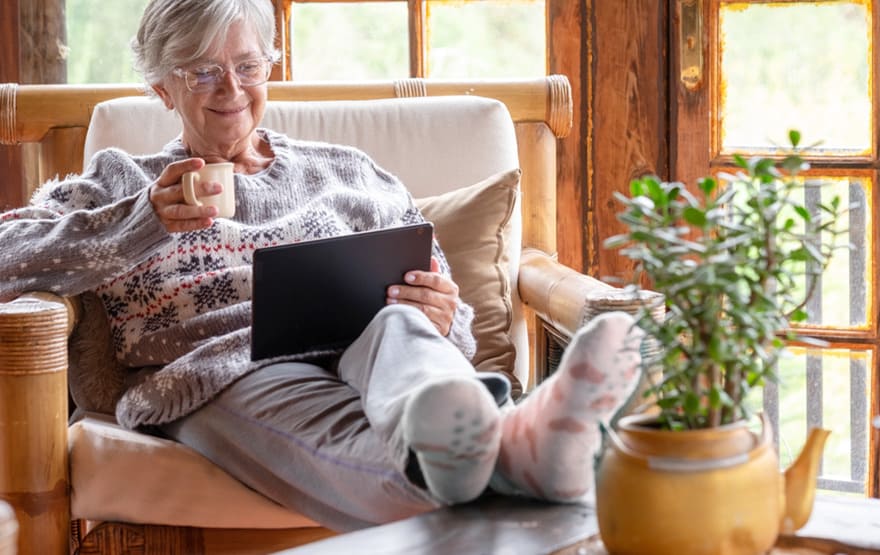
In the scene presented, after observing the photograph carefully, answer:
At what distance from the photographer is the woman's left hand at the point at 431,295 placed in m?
1.59

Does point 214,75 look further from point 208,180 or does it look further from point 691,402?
point 691,402

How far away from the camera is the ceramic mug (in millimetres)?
1525

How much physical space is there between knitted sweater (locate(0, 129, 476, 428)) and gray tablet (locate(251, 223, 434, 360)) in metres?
0.07

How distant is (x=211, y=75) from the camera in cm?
179

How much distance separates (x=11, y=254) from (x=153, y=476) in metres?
0.40

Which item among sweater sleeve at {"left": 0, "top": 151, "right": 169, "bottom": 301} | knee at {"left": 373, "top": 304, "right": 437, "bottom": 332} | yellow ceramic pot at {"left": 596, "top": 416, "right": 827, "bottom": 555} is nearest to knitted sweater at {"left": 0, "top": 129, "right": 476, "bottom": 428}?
sweater sleeve at {"left": 0, "top": 151, "right": 169, "bottom": 301}

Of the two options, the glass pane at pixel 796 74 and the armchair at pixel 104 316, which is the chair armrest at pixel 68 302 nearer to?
the armchair at pixel 104 316

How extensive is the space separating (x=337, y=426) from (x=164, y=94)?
76 cm

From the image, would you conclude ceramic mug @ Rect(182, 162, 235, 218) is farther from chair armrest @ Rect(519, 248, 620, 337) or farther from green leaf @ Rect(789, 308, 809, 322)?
green leaf @ Rect(789, 308, 809, 322)

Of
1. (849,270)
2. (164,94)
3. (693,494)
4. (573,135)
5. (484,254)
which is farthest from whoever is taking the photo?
(573,135)

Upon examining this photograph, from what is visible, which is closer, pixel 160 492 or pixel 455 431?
pixel 455 431

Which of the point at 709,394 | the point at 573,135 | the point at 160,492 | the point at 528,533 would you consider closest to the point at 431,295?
the point at 160,492

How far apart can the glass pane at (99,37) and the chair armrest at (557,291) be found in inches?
46.0

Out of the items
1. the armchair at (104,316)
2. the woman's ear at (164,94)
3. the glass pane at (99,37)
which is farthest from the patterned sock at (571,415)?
the glass pane at (99,37)
